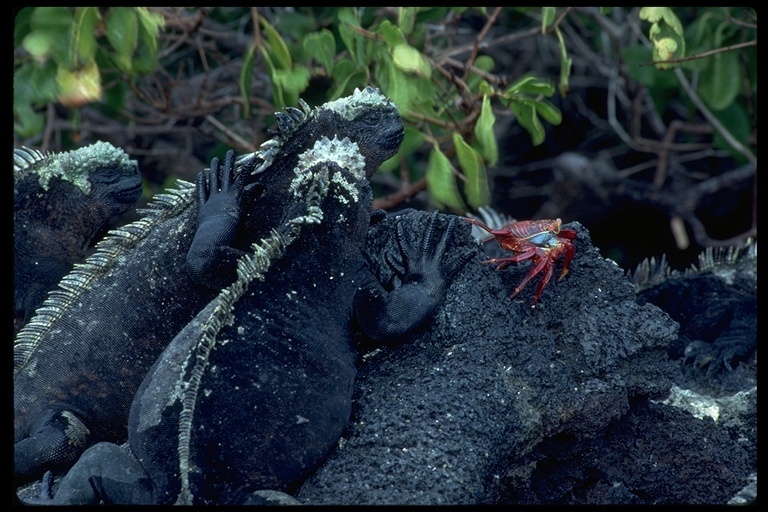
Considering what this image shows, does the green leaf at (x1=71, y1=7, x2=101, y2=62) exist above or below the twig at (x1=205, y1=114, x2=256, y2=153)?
above

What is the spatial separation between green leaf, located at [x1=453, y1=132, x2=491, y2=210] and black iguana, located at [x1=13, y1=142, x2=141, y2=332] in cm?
101

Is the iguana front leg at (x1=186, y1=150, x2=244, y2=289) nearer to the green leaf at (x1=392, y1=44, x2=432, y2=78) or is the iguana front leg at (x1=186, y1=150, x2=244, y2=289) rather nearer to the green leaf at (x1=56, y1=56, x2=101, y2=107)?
the green leaf at (x1=392, y1=44, x2=432, y2=78)

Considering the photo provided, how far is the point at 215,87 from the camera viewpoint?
4.49 metres

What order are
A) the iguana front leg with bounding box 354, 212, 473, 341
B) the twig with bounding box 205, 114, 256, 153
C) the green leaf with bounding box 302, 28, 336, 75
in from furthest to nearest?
1. the twig with bounding box 205, 114, 256, 153
2. the green leaf with bounding box 302, 28, 336, 75
3. the iguana front leg with bounding box 354, 212, 473, 341

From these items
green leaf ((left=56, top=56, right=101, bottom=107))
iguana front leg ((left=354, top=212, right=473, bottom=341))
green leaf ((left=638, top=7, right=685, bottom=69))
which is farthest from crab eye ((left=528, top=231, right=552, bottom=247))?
green leaf ((left=56, top=56, right=101, bottom=107))

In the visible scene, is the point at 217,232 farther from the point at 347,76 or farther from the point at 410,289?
the point at 347,76

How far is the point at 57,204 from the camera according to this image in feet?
7.68

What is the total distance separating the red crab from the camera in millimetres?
1965

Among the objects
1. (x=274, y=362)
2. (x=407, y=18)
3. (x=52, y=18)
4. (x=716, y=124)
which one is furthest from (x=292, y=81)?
(x=716, y=124)

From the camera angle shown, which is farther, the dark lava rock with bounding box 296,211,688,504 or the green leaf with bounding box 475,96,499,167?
the green leaf with bounding box 475,96,499,167

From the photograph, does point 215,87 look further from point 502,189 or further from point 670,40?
point 670,40

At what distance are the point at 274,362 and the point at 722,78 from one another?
239 centimetres

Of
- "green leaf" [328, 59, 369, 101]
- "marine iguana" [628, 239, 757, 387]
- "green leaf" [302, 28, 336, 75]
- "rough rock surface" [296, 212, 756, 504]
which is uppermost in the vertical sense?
"green leaf" [302, 28, 336, 75]
